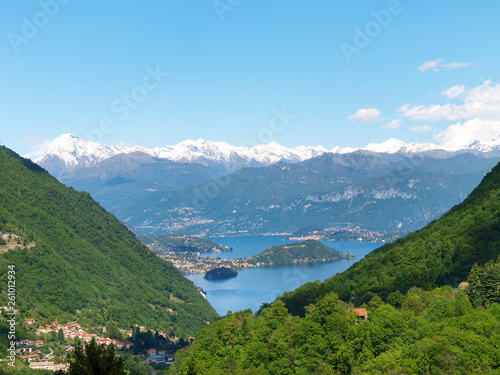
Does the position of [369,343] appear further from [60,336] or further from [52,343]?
[60,336]

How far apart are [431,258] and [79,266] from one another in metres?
84.4

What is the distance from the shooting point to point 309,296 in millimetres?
83000

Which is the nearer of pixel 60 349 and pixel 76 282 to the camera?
pixel 60 349

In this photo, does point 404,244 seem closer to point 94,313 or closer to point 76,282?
point 94,313

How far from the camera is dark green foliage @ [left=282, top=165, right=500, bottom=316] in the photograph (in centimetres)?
7031

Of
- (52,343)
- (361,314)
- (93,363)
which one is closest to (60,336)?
(52,343)

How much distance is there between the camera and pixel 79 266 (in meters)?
128

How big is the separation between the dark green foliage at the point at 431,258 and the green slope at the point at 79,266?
4829cm

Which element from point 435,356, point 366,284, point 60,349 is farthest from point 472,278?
point 60,349

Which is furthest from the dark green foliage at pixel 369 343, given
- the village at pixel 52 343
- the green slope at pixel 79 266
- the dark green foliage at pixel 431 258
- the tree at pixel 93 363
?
the green slope at pixel 79 266

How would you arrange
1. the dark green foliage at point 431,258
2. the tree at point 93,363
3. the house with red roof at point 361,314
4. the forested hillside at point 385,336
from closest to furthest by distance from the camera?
the tree at point 93,363 < the forested hillside at point 385,336 < the house with red roof at point 361,314 < the dark green foliage at point 431,258

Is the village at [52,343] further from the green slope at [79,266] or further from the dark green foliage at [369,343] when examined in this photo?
the dark green foliage at [369,343]

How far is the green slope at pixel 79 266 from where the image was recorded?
10775 centimetres

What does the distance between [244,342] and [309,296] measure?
3296cm
